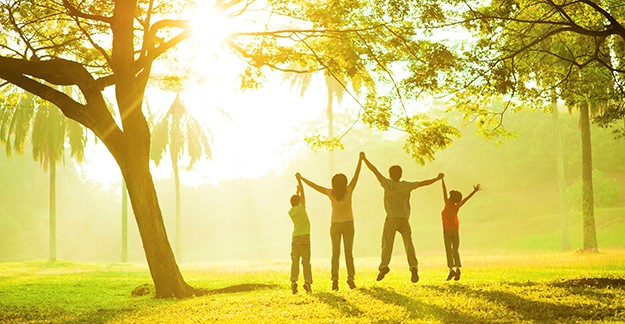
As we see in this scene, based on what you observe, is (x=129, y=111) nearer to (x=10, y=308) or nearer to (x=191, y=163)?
(x=10, y=308)

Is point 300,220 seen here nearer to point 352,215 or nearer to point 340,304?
point 352,215

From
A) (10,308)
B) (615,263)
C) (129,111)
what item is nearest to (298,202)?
(129,111)

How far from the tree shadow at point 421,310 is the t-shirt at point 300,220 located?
171cm

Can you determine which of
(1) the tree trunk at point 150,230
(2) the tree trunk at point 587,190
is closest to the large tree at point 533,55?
(1) the tree trunk at point 150,230

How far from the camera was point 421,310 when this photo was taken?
36.7 feet

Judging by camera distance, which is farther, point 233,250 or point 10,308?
point 233,250

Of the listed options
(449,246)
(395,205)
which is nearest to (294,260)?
(395,205)

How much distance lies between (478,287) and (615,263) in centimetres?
1175

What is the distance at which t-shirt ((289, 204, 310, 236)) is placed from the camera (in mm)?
13969

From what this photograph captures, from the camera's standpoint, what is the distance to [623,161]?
66.8 meters

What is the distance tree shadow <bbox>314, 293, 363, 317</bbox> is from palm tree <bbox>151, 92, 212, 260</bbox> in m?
35.4

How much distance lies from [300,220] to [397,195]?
1.94 meters

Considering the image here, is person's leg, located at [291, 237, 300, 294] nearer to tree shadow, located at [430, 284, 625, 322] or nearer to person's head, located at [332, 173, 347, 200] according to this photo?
person's head, located at [332, 173, 347, 200]

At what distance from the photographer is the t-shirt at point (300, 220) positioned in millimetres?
13969
